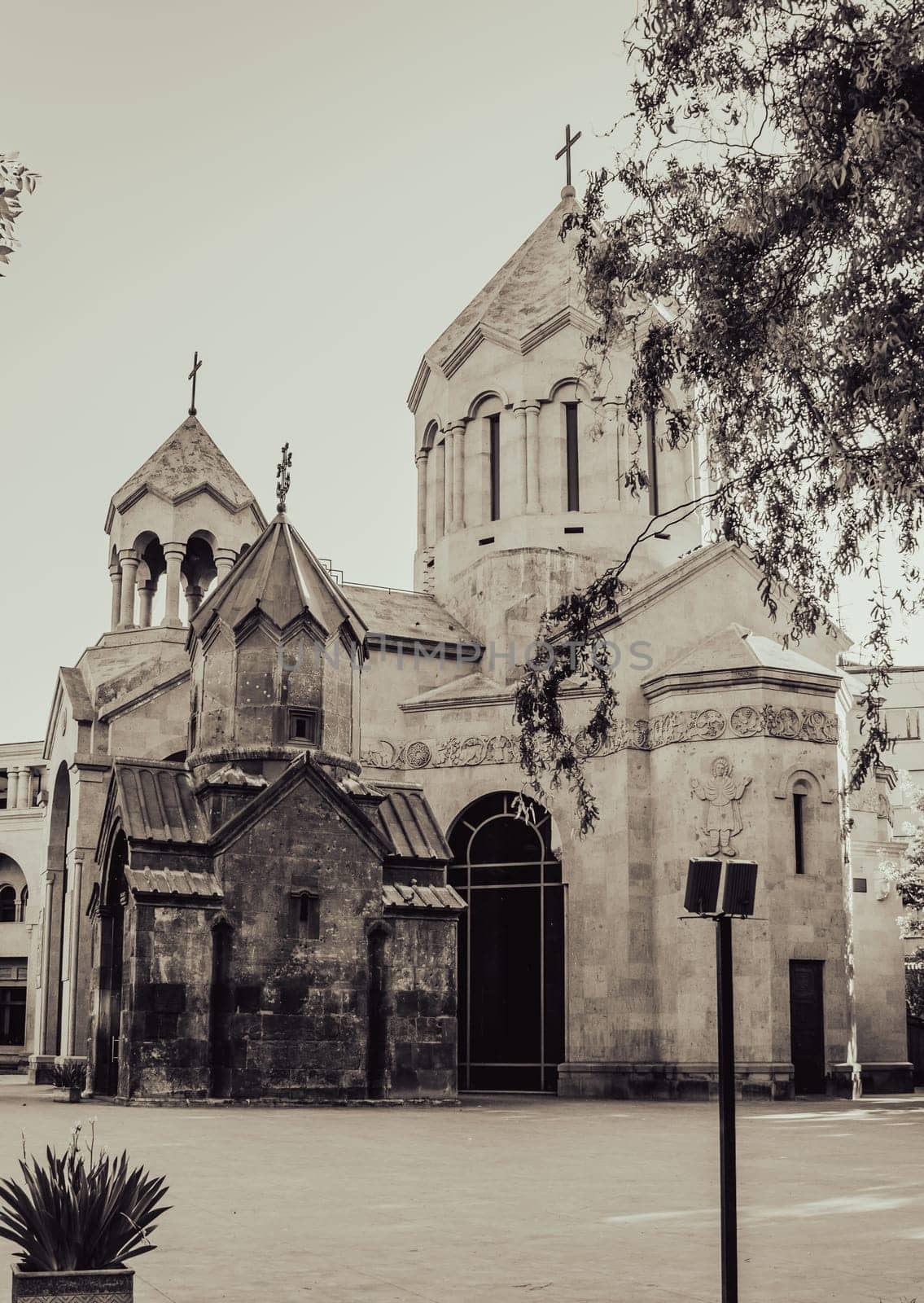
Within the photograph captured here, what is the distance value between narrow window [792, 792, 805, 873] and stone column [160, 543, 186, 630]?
1347cm

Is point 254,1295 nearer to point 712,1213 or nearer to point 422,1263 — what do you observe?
point 422,1263

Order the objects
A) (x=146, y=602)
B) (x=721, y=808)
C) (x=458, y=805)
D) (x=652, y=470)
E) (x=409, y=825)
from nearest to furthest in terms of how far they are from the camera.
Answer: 1. (x=409, y=825)
2. (x=721, y=808)
3. (x=458, y=805)
4. (x=652, y=470)
5. (x=146, y=602)

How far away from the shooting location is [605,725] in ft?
38.7

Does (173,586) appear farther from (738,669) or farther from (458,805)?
(738,669)

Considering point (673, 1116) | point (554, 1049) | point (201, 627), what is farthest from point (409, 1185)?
point (554, 1049)

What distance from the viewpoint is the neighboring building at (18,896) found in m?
47.6

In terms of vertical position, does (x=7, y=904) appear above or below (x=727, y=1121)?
above

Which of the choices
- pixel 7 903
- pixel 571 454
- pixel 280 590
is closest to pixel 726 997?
pixel 280 590

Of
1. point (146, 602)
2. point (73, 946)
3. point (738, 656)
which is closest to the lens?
point (738, 656)

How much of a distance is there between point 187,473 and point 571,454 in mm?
8449

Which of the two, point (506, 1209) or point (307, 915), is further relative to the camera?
point (307, 915)

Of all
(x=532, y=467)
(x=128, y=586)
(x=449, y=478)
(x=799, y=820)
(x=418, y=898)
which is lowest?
(x=418, y=898)

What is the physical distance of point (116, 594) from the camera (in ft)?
104

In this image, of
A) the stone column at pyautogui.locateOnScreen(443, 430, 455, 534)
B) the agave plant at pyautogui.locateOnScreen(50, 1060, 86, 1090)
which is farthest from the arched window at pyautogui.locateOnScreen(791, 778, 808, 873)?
the agave plant at pyautogui.locateOnScreen(50, 1060, 86, 1090)
